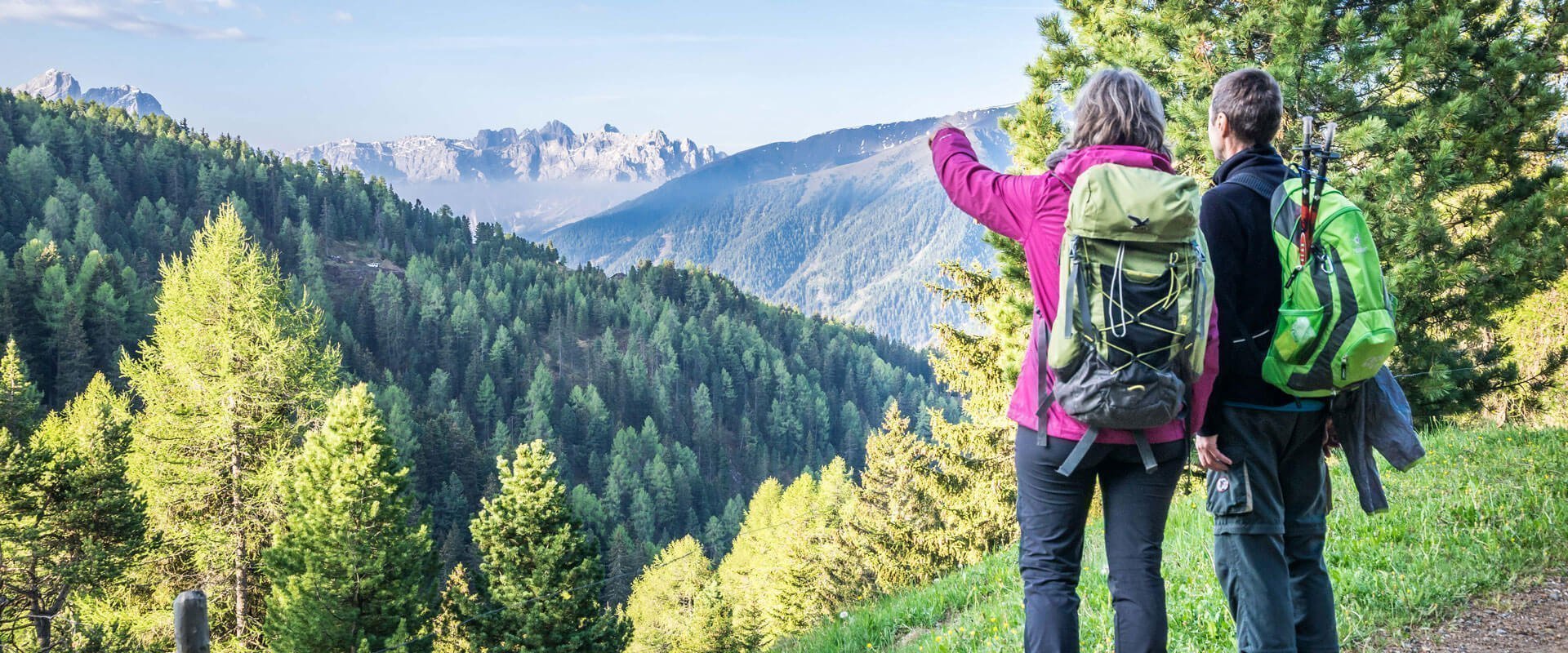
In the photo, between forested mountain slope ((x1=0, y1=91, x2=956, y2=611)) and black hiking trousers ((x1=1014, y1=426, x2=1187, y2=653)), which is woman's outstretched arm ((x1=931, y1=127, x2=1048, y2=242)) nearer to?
black hiking trousers ((x1=1014, y1=426, x2=1187, y2=653))

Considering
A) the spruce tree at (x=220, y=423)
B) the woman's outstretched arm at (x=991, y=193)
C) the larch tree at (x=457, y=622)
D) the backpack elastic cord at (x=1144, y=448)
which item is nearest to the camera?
the backpack elastic cord at (x=1144, y=448)

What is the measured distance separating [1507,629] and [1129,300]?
3096mm

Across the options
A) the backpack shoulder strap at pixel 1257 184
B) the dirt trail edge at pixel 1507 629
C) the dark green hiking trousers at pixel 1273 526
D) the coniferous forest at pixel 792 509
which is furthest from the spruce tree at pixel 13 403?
the dirt trail edge at pixel 1507 629

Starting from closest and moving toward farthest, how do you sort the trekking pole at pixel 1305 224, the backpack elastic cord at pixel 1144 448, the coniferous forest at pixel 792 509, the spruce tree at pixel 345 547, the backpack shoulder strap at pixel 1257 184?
the backpack elastic cord at pixel 1144 448, the trekking pole at pixel 1305 224, the backpack shoulder strap at pixel 1257 184, the coniferous forest at pixel 792 509, the spruce tree at pixel 345 547

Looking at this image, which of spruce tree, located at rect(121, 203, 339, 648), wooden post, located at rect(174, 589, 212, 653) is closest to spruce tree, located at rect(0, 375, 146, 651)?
spruce tree, located at rect(121, 203, 339, 648)

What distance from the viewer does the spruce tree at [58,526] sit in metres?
17.0

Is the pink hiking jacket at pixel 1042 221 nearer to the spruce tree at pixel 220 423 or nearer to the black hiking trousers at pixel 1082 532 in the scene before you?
the black hiking trousers at pixel 1082 532

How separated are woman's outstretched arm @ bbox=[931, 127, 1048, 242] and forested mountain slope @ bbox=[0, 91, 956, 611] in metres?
60.1

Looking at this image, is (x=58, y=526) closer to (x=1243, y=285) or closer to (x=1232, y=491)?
(x=1232, y=491)

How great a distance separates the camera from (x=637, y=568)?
6788cm

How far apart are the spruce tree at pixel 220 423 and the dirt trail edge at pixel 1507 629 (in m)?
20.2

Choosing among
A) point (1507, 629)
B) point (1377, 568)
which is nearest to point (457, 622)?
point (1377, 568)

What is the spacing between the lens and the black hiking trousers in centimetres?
267

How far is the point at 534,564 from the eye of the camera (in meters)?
22.6
